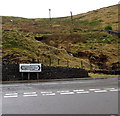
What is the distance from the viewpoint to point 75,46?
39344 mm

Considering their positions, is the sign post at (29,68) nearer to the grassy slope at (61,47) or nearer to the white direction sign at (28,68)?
the white direction sign at (28,68)

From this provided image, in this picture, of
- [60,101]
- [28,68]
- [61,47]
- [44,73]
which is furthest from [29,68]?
[61,47]

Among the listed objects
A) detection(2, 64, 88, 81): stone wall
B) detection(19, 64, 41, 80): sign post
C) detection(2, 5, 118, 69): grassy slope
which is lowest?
detection(2, 64, 88, 81): stone wall

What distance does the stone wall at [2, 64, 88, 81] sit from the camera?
16984mm

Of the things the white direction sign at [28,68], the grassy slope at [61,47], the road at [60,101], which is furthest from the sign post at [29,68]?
the grassy slope at [61,47]

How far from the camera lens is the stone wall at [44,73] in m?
17.0

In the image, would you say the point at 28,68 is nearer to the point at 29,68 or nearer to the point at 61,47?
the point at 29,68

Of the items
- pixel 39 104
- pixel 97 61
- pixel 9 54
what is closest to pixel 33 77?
pixel 9 54

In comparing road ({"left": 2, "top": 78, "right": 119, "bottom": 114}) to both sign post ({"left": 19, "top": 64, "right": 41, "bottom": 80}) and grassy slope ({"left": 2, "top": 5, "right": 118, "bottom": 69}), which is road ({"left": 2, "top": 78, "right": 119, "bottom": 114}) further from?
grassy slope ({"left": 2, "top": 5, "right": 118, "bottom": 69})

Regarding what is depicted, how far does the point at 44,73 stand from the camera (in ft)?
58.5

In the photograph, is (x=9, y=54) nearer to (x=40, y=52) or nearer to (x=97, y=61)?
(x=40, y=52)

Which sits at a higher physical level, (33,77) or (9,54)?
(9,54)

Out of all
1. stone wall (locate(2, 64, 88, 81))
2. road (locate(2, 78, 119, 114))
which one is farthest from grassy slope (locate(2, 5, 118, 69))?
road (locate(2, 78, 119, 114))

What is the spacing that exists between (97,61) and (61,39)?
1307 centimetres
